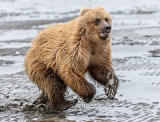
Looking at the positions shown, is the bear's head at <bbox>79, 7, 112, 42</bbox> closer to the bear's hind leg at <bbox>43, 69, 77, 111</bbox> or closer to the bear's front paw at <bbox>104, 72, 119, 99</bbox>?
the bear's front paw at <bbox>104, 72, 119, 99</bbox>

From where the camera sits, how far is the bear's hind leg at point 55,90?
8773mm

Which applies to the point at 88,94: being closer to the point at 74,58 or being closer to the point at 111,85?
the point at 111,85

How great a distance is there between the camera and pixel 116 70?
12562mm

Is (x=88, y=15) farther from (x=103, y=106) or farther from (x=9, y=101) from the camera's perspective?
(x=9, y=101)

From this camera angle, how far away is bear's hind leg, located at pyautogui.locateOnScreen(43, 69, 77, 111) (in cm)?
877

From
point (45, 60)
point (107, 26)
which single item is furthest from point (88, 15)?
point (45, 60)

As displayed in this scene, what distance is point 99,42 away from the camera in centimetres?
838

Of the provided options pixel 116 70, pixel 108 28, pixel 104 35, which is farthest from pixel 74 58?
pixel 116 70

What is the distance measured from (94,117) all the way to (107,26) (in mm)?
1409

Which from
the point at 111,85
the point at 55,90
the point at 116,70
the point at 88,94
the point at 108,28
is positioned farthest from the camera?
the point at 116,70

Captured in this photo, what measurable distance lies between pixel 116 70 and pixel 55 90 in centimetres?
399

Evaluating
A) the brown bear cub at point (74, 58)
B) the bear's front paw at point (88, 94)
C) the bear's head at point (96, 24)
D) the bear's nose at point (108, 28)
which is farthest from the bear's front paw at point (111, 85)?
the bear's nose at point (108, 28)

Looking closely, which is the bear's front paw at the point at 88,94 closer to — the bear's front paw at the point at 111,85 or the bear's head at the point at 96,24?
the bear's front paw at the point at 111,85

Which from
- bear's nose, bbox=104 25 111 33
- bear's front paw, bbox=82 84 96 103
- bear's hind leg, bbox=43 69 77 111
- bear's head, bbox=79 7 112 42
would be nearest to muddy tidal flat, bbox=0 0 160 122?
bear's hind leg, bbox=43 69 77 111
